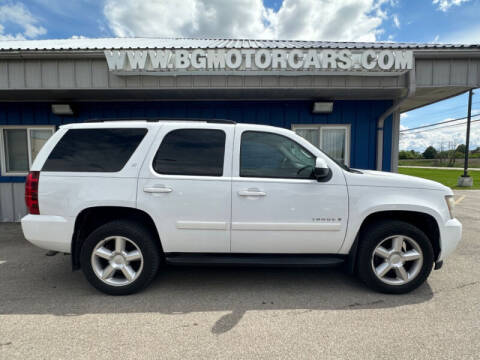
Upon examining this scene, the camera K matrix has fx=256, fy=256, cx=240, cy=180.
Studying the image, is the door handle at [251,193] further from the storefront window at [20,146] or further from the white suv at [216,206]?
the storefront window at [20,146]

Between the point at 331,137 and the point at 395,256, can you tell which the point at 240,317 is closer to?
the point at 395,256

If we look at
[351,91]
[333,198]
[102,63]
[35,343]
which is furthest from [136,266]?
[351,91]

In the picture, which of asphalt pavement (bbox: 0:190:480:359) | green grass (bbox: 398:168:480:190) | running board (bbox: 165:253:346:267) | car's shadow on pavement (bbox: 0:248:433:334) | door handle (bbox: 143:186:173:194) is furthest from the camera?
green grass (bbox: 398:168:480:190)

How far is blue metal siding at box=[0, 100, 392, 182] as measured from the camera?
6.33 metres

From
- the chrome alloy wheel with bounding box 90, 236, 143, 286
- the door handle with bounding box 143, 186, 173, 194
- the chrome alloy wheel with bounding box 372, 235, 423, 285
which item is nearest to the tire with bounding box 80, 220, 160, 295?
the chrome alloy wheel with bounding box 90, 236, 143, 286

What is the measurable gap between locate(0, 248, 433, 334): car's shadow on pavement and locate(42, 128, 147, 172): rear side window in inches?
59.1

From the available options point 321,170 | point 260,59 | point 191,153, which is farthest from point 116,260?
point 260,59

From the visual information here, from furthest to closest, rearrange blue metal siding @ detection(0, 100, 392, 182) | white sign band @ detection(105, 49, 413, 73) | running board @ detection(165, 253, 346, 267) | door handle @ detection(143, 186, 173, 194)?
blue metal siding @ detection(0, 100, 392, 182) < white sign band @ detection(105, 49, 413, 73) < running board @ detection(165, 253, 346, 267) < door handle @ detection(143, 186, 173, 194)

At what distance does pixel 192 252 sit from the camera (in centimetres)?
304

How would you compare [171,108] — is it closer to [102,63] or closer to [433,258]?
[102,63]

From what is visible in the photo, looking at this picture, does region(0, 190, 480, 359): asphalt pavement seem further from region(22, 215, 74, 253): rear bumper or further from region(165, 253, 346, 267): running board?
region(22, 215, 74, 253): rear bumper

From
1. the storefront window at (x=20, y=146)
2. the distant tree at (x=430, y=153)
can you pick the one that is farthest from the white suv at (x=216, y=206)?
the distant tree at (x=430, y=153)

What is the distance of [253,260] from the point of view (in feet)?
9.87

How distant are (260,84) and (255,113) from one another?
1380mm
